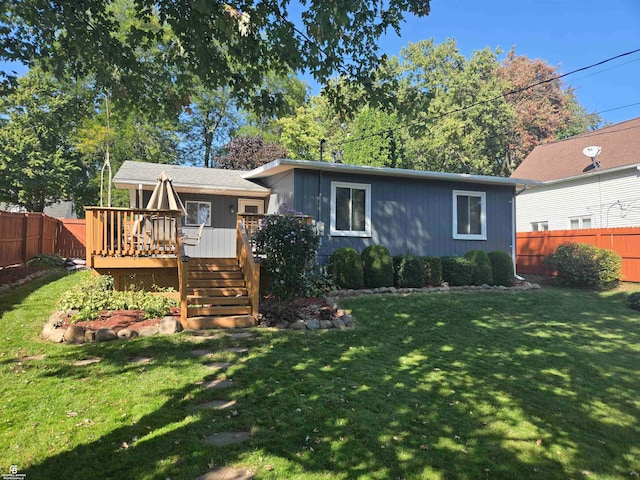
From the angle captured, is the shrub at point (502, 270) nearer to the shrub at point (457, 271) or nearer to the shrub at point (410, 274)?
the shrub at point (457, 271)

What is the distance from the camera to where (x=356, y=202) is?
11039mm

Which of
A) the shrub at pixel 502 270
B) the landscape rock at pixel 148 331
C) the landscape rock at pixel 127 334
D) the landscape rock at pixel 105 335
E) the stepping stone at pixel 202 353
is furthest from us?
the shrub at pixel 502 270

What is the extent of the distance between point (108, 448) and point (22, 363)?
2.63m

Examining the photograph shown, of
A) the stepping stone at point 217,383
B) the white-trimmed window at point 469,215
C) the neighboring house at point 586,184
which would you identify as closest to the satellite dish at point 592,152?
the neighboring house at point 586,184

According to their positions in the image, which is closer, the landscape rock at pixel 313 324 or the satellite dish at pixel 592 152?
the landscape rock at pixel 313 324

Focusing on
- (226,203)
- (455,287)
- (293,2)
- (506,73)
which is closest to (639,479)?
(293,2)

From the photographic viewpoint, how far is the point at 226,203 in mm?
12195

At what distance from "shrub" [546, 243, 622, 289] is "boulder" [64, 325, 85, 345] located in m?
12.3

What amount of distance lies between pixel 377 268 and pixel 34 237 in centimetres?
1164

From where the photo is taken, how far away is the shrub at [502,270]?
449 inches

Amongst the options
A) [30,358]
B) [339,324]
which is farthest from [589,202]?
[30,358]

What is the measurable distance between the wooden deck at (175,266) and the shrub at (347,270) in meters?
2.38

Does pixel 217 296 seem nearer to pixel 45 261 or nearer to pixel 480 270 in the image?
pixel 480 270

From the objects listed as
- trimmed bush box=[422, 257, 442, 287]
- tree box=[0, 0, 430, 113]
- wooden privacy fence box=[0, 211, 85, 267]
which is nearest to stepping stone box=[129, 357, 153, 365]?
tree box=[0, 0, 430, 113]
